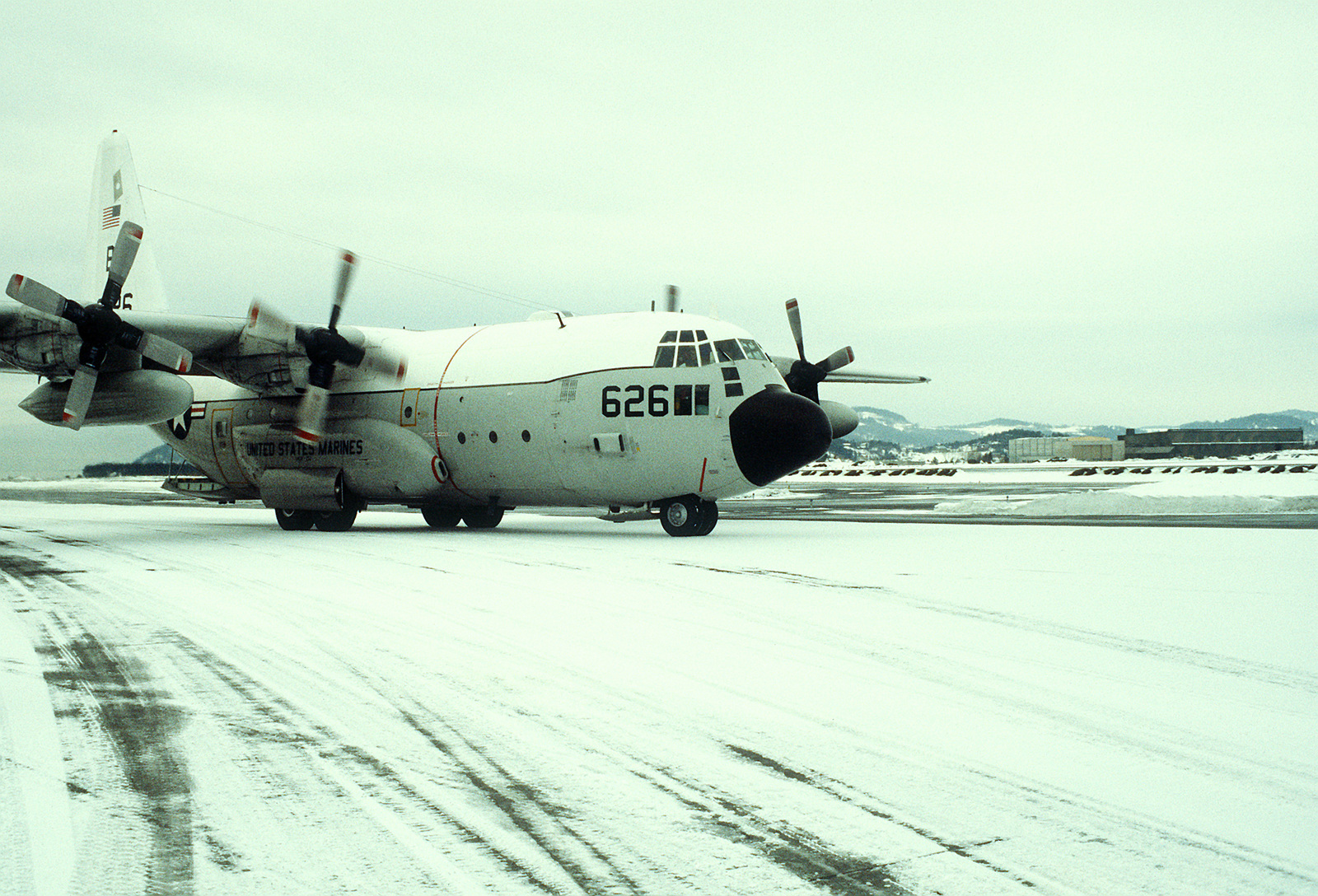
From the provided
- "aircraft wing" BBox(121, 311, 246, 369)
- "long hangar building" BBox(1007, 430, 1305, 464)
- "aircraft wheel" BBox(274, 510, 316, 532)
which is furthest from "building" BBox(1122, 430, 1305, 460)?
"aircraft wing" BBox(121, 311, 246, 369)

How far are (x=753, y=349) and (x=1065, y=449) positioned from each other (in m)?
139

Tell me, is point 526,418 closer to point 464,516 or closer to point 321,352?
point 464,516

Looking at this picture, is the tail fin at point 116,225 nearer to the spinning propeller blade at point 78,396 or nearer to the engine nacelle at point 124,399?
the engine nacelle at point 124,399

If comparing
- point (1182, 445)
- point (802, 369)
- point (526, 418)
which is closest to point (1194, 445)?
point (1182, 445)

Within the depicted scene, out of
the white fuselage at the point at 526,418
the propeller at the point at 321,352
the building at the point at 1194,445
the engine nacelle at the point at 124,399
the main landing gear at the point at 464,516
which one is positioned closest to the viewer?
the white fuselage at the point at 526,418

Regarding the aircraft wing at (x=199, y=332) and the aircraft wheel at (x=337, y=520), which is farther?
the aircraft wheel at (x=337, y=520)

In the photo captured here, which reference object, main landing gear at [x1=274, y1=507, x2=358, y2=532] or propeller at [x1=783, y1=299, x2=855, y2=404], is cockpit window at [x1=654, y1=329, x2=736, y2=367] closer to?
propeller at [x1=783, y1=299, x2=855, y2=404]

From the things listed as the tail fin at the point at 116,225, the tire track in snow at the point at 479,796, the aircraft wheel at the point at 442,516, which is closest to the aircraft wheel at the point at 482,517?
the aircraft wheel at the point at 442,516

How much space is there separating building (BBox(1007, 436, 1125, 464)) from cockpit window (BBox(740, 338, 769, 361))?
4842 inches

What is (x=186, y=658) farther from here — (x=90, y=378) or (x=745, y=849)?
(x=90, y=378)

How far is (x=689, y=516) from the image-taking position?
19516mm

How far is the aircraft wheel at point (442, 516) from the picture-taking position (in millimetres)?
23812

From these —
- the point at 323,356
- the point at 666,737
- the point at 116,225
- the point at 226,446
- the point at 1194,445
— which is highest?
the point at 116,225

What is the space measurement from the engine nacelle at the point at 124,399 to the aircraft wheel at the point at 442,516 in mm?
6180
